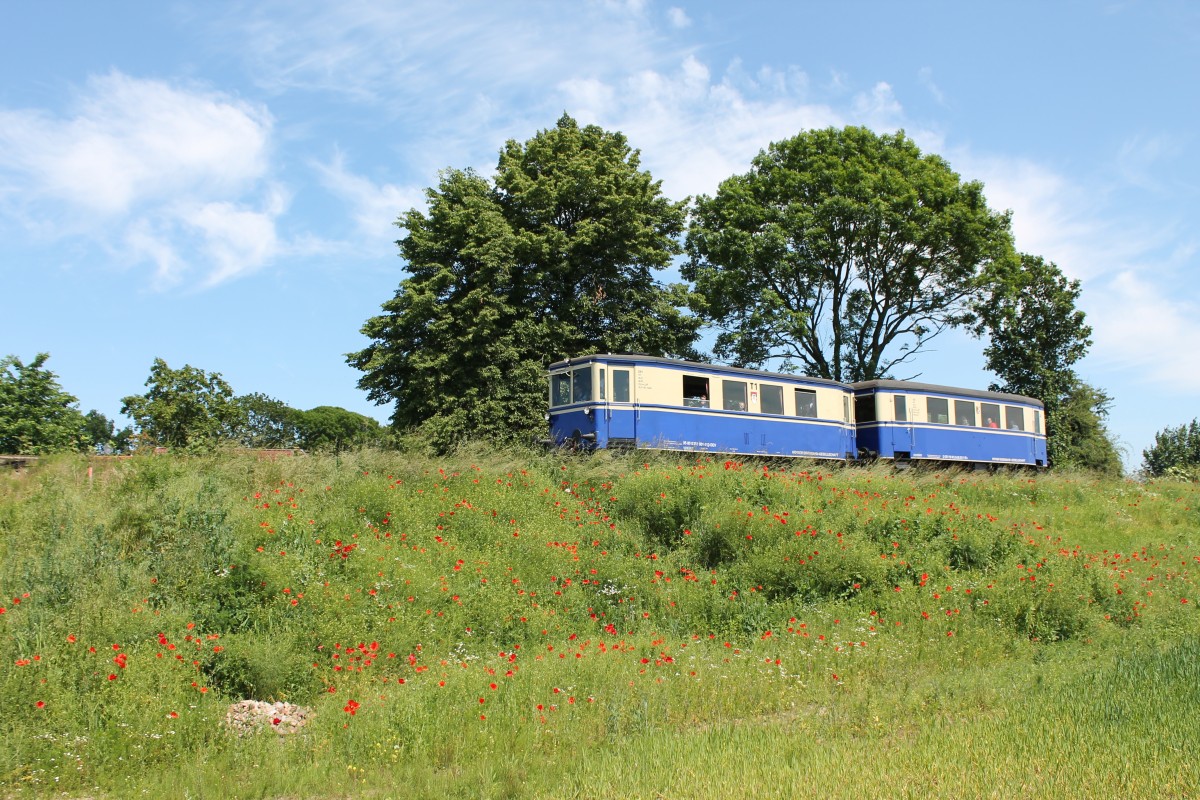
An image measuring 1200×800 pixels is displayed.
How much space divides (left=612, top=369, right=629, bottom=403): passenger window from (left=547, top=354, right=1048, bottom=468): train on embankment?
0.08 ft

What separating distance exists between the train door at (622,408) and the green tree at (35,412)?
12573mm

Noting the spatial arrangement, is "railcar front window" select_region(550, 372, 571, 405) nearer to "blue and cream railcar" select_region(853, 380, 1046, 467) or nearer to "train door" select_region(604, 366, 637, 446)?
"train door" select_region(604, 366, 637, 446)

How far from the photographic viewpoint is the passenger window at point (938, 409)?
27.6 m

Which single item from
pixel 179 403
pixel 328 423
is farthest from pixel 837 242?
pixel 328 423

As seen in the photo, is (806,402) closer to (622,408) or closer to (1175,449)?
(622,408)

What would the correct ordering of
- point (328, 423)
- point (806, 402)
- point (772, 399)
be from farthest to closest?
1. point (328, 423)
2. point (806, 402)
3. point (772, 399)

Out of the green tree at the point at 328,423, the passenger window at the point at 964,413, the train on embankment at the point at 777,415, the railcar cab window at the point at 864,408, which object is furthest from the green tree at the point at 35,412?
the green tree at the point at 328,423

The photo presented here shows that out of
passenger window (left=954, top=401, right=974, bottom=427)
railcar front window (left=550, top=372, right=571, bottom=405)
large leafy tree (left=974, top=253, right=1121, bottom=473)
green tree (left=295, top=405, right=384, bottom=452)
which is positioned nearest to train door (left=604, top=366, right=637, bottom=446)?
railcar front window (left=550, top=372, right=571, bottom=405)

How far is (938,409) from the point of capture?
27.8 m

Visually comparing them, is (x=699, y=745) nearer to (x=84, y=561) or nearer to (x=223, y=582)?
(x=223, y=582)

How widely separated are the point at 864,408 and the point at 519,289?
39.4 feet

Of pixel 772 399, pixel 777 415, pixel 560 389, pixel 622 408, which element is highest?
pixel 560 389

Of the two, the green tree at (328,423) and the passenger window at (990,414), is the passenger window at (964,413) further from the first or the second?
the green tree at (328,423)

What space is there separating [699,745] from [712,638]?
4.06m
